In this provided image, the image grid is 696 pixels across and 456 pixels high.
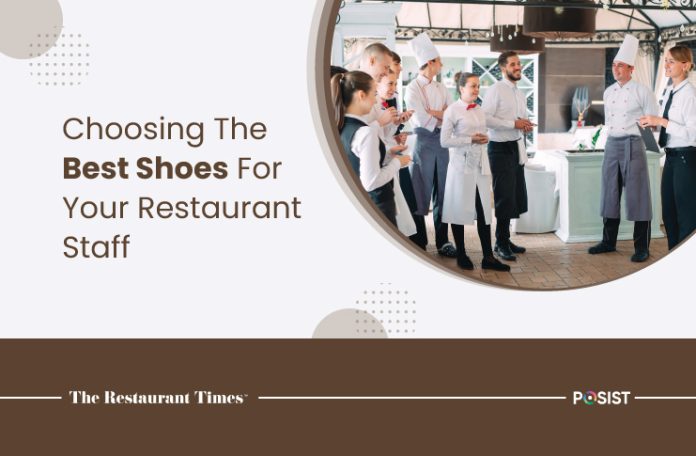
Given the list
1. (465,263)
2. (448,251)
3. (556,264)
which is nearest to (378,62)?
(465,263)

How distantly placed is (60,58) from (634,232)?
11.2 ft

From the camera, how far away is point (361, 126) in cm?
282

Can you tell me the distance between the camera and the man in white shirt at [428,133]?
4406 millimetres

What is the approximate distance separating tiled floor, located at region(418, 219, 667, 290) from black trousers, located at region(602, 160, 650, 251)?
86mm

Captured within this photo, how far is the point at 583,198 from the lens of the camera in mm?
5023

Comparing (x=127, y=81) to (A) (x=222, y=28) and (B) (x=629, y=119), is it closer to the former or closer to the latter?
(A) (x=222, y=28)

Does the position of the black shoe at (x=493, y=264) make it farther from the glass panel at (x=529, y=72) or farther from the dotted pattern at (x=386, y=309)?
the glass panel at (x=529, y=72)

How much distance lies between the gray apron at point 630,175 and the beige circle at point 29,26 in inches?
129

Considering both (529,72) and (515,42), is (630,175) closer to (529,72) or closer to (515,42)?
(515,42)

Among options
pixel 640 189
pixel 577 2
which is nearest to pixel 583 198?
pixel 640 189
